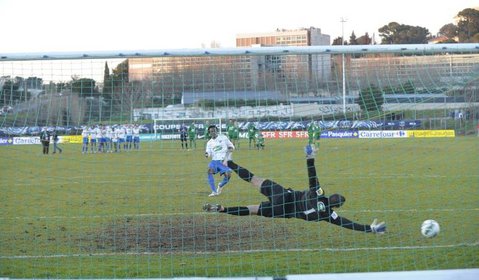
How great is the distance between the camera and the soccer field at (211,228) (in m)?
9.21

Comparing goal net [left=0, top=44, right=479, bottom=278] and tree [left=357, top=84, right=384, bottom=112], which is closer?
goal net [left=0, top=44, right=479, bottom=278]

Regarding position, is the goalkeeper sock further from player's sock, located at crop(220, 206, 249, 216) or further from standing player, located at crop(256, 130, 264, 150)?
standing player, located at crop(256, 130, 264, 150)

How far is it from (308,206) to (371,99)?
6.59 feet

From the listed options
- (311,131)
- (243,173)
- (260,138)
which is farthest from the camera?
(260,138)

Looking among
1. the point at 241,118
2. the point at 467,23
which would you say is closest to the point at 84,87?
the point at 241,118

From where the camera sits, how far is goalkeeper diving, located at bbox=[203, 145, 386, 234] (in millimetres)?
9961

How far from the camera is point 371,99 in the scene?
9188mm

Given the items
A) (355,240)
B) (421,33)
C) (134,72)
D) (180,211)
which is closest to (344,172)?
(180,211)

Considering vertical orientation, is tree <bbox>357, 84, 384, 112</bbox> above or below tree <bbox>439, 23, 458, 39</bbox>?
below

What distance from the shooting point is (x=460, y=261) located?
9211 mm

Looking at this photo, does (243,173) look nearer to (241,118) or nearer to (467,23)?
(241,118)

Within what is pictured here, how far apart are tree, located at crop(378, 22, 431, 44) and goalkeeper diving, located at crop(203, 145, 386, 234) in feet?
239

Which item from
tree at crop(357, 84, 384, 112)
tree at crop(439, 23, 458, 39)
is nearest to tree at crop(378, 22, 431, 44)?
tree at crop(439, 23, 458, 39)

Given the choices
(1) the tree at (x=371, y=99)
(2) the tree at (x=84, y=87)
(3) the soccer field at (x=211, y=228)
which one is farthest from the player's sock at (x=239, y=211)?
(2) the tree at (x=84, y=87)
